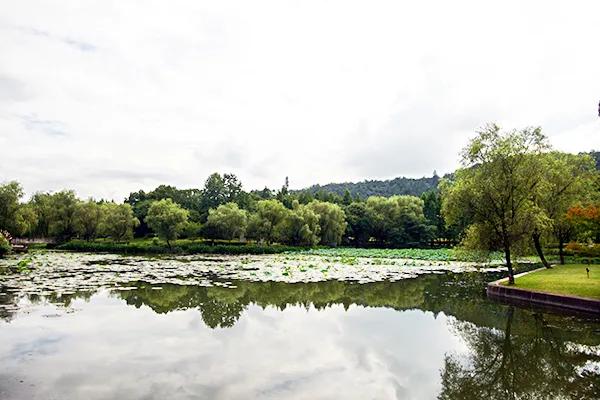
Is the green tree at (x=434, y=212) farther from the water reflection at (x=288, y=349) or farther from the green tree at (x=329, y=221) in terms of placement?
the water reflection at (x=288, y=349)

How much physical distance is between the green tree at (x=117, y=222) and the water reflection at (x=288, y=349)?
5632 centimetres

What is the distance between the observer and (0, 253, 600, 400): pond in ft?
29.5

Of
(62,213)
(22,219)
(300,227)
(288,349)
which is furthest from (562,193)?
(62,213)

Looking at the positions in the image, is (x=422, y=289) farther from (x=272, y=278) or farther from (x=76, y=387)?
(x=76, y=387)

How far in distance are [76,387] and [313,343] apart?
6392 mm

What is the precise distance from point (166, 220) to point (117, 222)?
16304 mm

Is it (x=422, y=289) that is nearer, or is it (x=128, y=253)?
(x=422, y=289)

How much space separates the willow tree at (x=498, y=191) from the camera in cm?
2286

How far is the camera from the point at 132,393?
836 cm

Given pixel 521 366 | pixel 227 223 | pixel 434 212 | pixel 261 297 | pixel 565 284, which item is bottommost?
pixel 521 366

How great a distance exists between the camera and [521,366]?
11.0m

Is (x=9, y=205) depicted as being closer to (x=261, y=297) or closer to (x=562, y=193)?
(x=261, y=297)

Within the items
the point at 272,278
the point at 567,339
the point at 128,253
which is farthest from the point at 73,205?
the point at 567,339

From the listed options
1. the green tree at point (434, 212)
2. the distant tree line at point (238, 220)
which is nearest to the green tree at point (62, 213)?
the distant tree line at point (238, 220)
